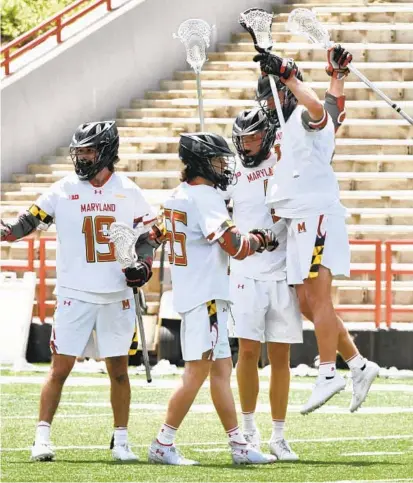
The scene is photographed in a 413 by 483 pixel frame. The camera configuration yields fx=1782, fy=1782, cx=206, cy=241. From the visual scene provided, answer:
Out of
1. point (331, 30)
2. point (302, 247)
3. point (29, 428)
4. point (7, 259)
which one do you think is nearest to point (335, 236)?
point (302, 247)

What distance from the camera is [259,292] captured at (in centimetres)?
998

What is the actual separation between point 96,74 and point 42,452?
15.1 m

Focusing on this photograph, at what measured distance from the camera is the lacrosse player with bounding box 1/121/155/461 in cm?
970

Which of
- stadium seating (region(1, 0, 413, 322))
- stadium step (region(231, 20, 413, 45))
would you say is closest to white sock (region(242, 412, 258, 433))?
stadium seating (region(1, 0, 413, 322))

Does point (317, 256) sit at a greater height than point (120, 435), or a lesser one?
greater

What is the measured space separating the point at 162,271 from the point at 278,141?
820cm

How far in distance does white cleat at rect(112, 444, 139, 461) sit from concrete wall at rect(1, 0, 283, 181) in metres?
13.4

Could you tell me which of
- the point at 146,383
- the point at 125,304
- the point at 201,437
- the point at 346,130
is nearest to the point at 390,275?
the point at 146,383

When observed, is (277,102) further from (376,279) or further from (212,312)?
(376,279)

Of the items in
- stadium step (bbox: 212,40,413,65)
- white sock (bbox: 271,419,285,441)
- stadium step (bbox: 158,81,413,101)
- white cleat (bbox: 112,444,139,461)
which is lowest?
white cleat (bbox: 112,444,139,461)

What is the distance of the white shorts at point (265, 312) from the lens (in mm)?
9906

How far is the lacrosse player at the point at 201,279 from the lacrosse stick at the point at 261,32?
476mm

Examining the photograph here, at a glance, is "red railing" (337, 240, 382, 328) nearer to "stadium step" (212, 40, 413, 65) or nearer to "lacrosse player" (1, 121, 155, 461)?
"stadium step" (212, 40, 413, 65)

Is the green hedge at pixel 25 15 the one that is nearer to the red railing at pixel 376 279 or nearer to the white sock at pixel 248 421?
the red railing at pixel 376 279
